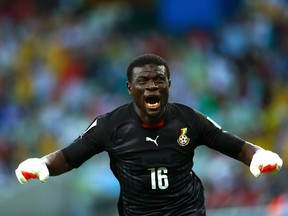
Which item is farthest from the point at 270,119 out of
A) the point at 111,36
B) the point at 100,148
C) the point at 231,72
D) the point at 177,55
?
the point at 100,148

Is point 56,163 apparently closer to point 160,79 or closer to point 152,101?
point 152,101

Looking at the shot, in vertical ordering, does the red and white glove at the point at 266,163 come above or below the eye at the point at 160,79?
below

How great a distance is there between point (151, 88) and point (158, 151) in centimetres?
46

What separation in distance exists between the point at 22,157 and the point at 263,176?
3674 millimetres

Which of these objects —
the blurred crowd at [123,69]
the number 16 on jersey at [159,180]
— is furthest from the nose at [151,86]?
the blurred crowd at [123,69]

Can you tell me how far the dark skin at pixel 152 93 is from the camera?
243 inches

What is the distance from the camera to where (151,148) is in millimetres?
6320

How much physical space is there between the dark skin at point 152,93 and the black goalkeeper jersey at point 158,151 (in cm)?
Answer: 7

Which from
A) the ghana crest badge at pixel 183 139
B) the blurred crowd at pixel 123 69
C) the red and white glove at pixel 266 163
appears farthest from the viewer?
the blurred crowd at pixel 123 69

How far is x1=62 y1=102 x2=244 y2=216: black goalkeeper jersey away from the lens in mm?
6293

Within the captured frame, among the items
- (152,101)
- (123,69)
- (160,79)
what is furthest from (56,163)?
(123,69)

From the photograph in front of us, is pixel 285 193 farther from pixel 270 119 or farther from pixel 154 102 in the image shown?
pixel 154 102

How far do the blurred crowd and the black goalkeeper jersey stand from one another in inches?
188

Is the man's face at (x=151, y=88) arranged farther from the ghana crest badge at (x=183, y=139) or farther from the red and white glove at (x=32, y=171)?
the red and white glove at (x=32, y=171)
